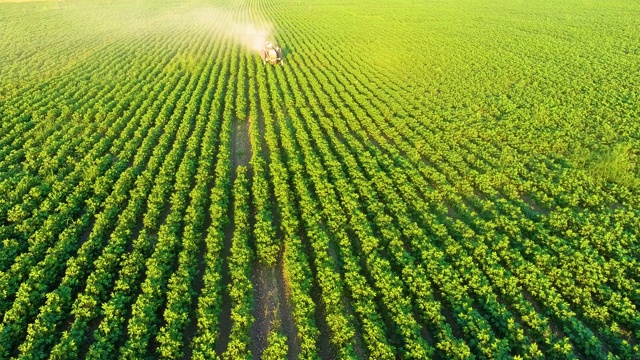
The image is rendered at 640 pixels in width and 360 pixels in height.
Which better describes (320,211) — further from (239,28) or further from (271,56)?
(239,28)

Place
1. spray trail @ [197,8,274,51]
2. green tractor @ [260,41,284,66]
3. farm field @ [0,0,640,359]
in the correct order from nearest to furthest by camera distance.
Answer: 1. farm field @ [0,0,640,359]
2. green tractor @ [260,41,284,66]
3. spray trail @ [197,8,274,51]

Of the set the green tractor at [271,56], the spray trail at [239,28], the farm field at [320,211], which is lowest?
the farm field at [320,211]

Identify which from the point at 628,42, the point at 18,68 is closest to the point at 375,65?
the point at 628,42

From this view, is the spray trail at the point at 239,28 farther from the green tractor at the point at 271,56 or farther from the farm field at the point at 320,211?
the farm field at the point at 320,211

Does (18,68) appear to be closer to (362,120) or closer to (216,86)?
(216,86)

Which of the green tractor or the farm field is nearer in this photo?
the farm field

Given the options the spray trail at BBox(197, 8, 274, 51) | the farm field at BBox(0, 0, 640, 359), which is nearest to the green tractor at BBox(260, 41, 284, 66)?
the farm field at BBox(0, 0, 640, 359)

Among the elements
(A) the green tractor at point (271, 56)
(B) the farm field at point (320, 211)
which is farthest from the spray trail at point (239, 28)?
(B) the farm field at point (320, 211)

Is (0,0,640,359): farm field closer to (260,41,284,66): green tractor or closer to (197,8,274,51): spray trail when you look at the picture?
(260,41,284,66): green tractor
